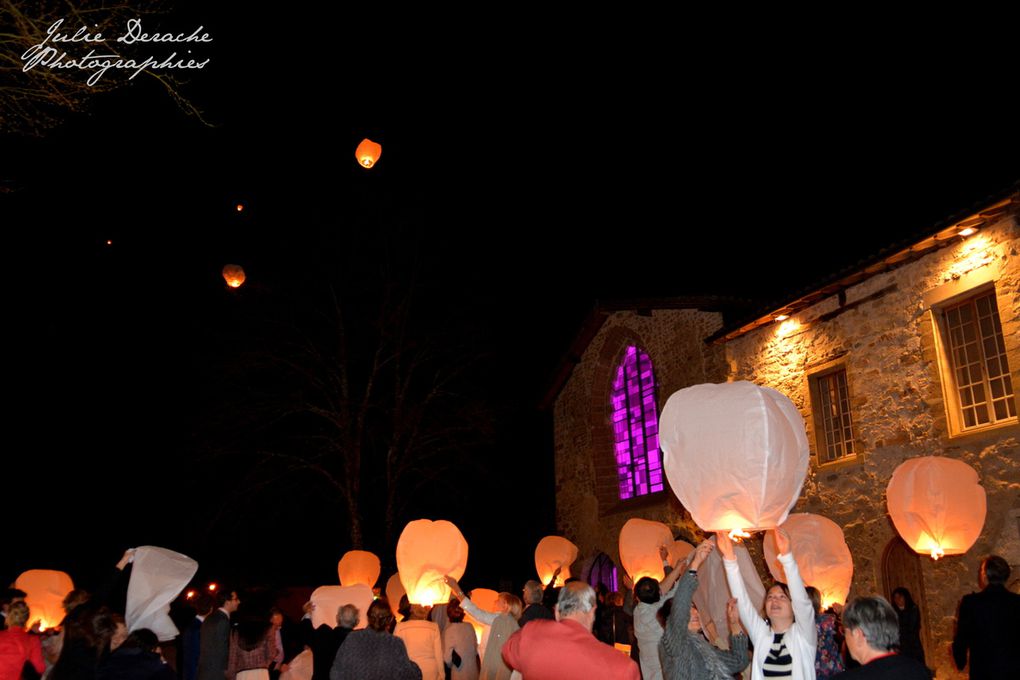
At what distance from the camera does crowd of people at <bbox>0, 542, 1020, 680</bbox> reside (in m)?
3.13

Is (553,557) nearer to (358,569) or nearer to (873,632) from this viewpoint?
(358,569)

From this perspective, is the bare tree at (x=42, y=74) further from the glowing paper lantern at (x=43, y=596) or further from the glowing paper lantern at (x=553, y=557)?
the glowing paper lantern at (x=553, y=557)

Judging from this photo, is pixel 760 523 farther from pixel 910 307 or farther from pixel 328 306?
pixel 328 306

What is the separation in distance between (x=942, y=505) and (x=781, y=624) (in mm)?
3739

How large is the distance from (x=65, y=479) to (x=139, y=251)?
5.08 metres

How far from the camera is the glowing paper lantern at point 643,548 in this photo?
10.7 m

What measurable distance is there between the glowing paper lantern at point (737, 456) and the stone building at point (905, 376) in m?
5.43

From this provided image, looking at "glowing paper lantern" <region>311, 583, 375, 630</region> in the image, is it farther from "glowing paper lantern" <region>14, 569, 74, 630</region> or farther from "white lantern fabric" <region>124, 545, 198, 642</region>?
"glowing paper lantern" <region>14, 569, 74, 630</region>

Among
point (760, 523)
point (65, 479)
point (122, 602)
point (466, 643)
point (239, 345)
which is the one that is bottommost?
point (466, 643)

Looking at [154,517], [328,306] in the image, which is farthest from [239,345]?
[154,517]

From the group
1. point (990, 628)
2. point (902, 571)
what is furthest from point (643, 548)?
point (990, 628)

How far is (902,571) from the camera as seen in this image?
8969 mm

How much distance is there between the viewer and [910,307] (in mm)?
9047

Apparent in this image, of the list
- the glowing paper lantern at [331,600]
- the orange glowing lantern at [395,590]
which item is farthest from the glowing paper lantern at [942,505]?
the orange glowing lantern at [395,590]
